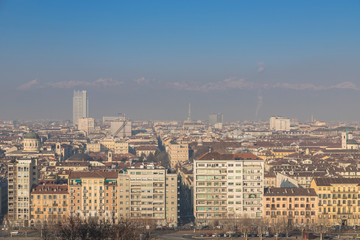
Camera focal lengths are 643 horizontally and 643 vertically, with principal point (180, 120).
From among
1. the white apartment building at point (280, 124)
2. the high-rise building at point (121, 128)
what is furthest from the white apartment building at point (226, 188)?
the white apartment building at point (280, 124)

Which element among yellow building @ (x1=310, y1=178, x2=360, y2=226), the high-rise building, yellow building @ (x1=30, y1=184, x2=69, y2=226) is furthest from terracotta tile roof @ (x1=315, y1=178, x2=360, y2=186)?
the high-rise building

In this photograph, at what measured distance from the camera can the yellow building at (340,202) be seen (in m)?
36.7

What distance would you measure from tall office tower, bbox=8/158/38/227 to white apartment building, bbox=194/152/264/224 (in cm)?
965

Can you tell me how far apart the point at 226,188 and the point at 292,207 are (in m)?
3.92

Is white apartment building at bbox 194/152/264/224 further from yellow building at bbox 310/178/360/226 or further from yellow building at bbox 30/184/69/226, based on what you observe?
yellow building at bbox 30/184/69/226

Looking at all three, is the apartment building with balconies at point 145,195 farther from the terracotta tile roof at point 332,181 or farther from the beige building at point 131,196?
the terracotta tile roof at point 332,181

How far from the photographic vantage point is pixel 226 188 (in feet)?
123

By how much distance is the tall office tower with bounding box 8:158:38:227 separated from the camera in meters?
36.8

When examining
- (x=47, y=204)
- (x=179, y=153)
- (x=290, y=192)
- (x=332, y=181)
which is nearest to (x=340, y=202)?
(x=332, y=181)

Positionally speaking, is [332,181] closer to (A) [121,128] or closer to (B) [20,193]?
(B) [20,193]

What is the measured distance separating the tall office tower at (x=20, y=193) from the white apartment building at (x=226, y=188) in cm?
965

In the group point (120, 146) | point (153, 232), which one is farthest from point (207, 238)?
point (120, 146)

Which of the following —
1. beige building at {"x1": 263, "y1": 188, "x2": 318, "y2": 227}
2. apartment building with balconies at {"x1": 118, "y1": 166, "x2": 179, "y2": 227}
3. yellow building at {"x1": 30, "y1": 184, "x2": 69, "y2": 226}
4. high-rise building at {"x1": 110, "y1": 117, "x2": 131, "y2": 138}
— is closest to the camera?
apartment building with balconies at {"x1": 118, "y1": 166, "x2": 179, "y2": 227}

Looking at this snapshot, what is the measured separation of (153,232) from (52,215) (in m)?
6.20
